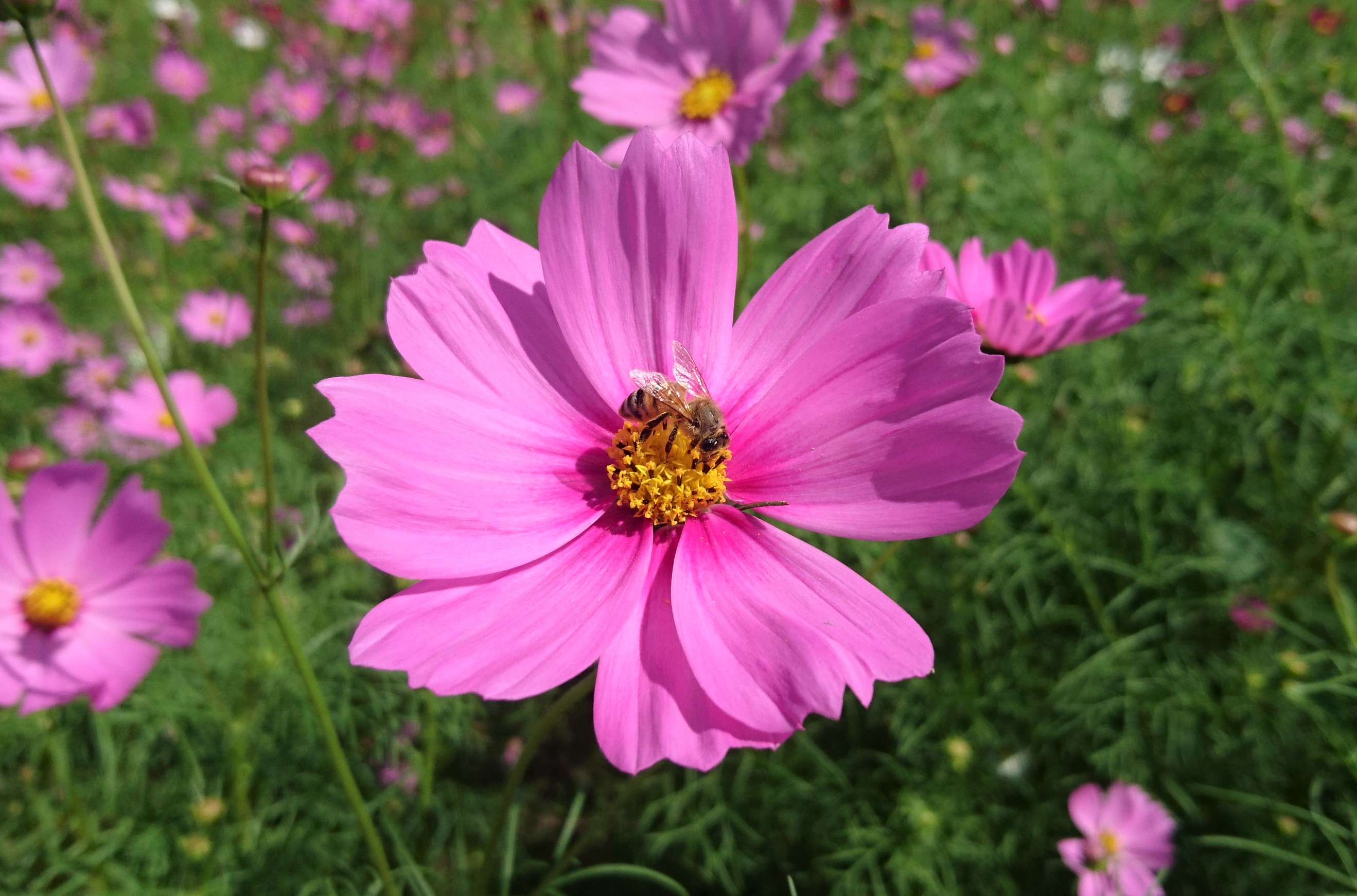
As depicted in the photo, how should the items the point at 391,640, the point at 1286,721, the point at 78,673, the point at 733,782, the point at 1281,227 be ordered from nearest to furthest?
the point at 391,640 → the point at 78,673 → the point at 1286,721 → the point at 733,782 → the point at 1281,227

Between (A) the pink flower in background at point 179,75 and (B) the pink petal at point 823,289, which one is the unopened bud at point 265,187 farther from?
(A) the pink flower in background at point 179,75

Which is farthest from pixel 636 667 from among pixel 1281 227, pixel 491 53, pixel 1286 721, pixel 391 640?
pixel 491 53

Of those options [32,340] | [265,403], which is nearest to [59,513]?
[265,403]

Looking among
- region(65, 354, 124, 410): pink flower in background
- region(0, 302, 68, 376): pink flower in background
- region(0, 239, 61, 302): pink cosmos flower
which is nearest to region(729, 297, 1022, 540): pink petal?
region(65, 354, 124, 410): pink flower in background

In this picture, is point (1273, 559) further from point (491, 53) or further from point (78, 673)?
point (491, 53)

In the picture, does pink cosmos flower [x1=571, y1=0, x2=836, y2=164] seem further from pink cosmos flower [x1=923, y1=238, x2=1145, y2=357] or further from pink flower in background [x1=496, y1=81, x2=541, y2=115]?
pink flower in background [x1=496, y1=81, x2=541, y2=115]

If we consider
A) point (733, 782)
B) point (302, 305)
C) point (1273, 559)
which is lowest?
point (733, 782)

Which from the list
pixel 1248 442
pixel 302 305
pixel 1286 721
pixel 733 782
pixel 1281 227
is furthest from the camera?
pixel 302 305
